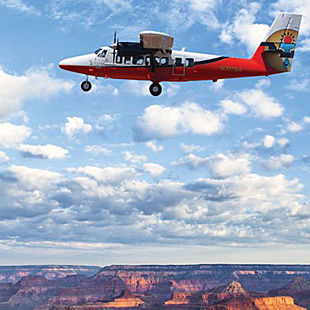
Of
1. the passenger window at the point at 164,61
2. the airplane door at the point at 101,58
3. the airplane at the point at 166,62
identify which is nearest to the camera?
the airplane at the point at 166,62

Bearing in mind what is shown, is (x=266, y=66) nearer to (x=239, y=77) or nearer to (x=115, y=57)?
(x=239, y=77)

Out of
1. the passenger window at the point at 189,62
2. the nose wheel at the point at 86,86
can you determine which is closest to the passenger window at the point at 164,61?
the passenger window at the point at 189,62

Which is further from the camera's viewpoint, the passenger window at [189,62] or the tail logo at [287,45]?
the tail logo at [287,45]

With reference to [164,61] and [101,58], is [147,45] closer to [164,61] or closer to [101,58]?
[164,61]

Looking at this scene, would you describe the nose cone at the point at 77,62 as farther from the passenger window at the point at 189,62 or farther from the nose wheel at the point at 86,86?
the passenger window at the point at 189,62

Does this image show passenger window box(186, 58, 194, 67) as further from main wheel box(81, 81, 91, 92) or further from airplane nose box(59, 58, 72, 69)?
airplane nose box(59, 58, 72, 69)

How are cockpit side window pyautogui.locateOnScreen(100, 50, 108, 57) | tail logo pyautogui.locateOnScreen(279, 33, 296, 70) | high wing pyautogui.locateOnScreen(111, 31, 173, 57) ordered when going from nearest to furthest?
high wing pyautogui.locateOnScreen(111, 31, 173, 57)
cockpit side window pyautogui.locateOnScreen(100, 50, 108, 57)
tail logo pyautogui.locateOnScreen(279, 33, 296, 70)

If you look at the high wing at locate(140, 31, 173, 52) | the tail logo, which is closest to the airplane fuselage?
the high wing at locate(140, 31, 173, 52)

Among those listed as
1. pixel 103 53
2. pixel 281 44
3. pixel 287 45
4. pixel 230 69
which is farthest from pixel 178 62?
pixel 287 45
